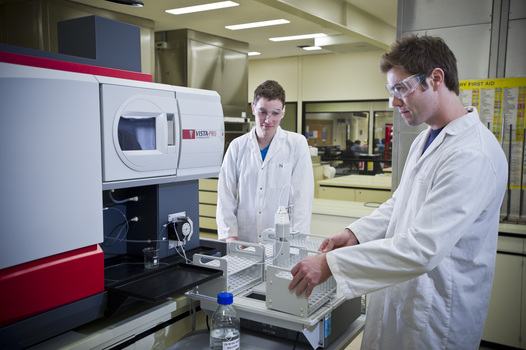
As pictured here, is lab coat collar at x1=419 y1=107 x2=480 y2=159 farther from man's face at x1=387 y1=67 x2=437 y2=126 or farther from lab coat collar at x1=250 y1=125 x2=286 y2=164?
lab coat collar at x1=250 y1=125 x2=286 y2=164

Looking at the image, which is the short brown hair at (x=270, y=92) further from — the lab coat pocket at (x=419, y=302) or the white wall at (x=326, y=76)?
the white wall at (x=326, y=76)

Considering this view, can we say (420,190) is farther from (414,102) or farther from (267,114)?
(267,114)

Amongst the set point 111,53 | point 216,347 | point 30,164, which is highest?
point 111,53

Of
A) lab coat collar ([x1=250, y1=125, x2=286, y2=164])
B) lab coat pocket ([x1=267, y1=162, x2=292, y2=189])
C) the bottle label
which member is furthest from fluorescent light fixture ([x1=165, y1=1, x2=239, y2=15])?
the bottle label

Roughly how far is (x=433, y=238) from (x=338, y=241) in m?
0.45

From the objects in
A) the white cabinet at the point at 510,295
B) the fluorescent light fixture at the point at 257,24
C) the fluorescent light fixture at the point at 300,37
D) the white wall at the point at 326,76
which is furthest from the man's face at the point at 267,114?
the white wall at the point at 326,76

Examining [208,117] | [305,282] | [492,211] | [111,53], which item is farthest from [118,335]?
[492,211]

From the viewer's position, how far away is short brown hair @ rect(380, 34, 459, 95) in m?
1.25

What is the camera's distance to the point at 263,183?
7.51ft

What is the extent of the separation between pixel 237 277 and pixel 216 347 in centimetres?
26

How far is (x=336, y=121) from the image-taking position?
7.18m

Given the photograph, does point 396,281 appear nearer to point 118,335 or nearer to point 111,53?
point 118,335

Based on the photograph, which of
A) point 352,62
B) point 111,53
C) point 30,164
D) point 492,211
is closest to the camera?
point 30,164

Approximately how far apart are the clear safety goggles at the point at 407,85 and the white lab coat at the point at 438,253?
0.18 m
